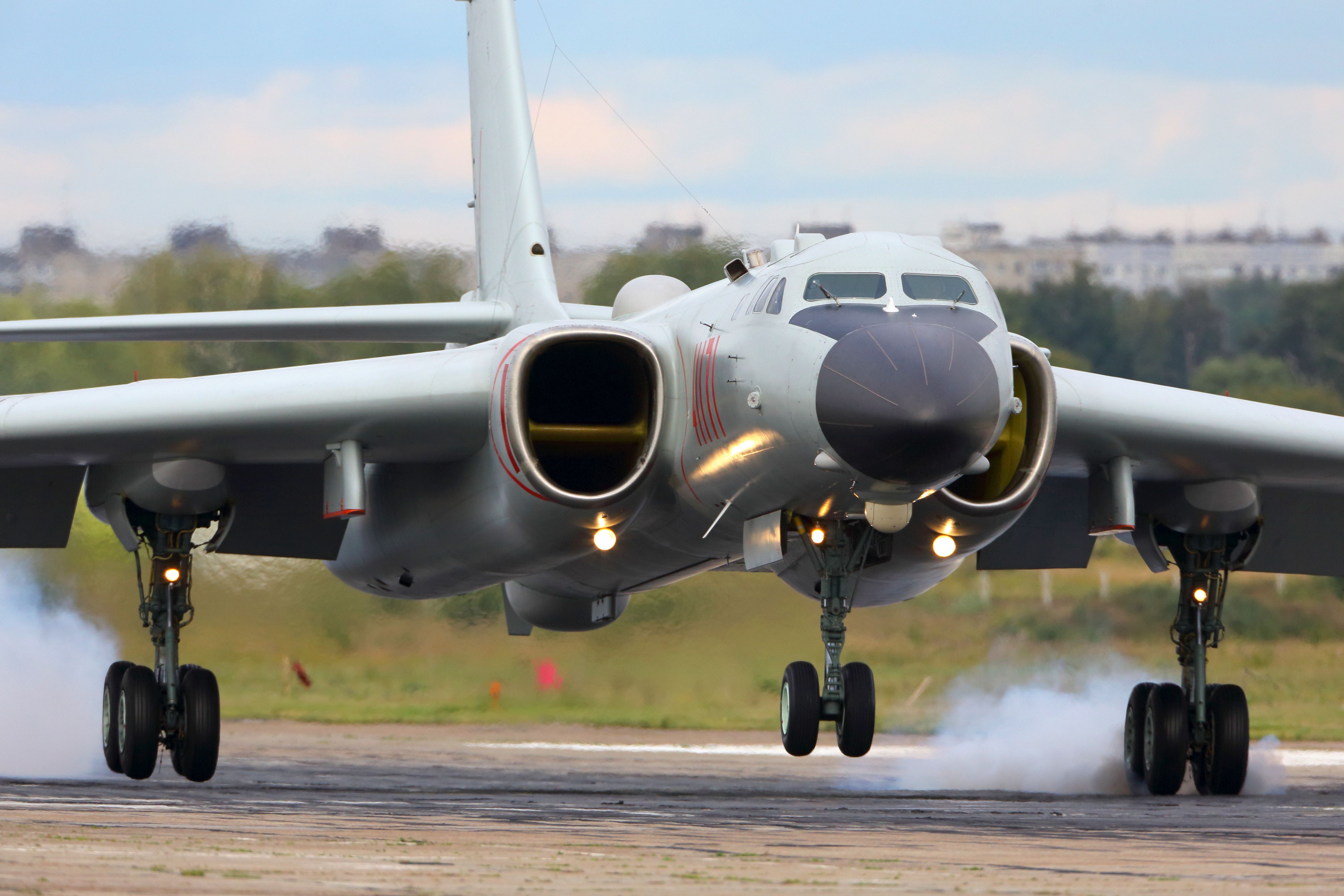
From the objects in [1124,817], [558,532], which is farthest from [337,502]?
[1124,817]

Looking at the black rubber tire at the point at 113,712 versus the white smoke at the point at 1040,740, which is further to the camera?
the white smoke at the point at 1040,740

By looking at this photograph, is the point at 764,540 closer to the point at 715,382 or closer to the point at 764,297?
the point at 715,382

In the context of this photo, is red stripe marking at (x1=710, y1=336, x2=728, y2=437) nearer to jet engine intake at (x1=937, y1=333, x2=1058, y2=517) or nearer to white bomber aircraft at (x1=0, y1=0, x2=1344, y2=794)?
white bomber aircraft at (x1=0, y1=0, x2=1344, y2=794)

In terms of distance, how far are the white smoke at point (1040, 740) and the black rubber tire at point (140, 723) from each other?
616 centimetres

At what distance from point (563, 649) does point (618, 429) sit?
7.58 m

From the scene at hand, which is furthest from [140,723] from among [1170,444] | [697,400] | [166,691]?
[1170,444]

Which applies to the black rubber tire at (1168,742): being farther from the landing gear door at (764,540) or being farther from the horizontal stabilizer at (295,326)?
the horizontal stabilizer at (295,326)

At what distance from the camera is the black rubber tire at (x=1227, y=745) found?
15.1 m

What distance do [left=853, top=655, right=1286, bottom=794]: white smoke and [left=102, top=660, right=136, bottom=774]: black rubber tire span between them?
6.40 metres

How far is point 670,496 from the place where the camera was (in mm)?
12930

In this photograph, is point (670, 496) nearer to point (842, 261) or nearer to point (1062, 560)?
point (842, 261)

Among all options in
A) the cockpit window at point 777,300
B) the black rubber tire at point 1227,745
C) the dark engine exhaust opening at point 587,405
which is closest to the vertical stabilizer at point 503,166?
the dark engine exhaust opening at point 587,405

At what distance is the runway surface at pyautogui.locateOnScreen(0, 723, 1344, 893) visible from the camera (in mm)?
7211

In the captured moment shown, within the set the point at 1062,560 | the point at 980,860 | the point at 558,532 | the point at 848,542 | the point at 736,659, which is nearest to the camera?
the point at 980,860
